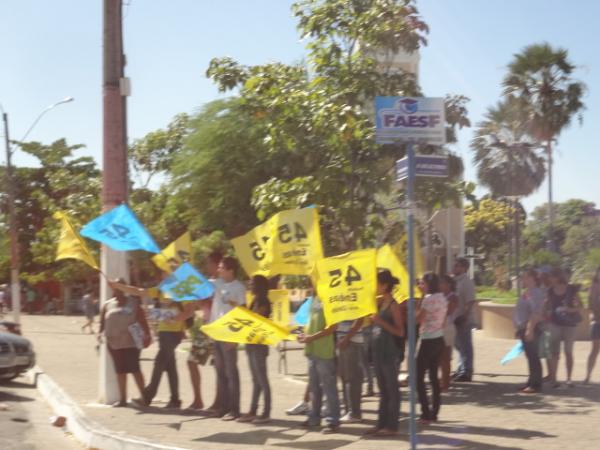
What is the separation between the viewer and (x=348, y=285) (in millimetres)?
9406

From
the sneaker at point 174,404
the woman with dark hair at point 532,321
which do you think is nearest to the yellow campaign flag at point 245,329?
the sneaker at point 174,404

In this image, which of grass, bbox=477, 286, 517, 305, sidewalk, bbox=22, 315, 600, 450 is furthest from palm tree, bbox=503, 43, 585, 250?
sidewalk, bbox=22, 315, 600, 450

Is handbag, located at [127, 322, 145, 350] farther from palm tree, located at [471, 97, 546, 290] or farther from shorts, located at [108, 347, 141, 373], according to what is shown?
palm tree, located at [471, 97, 546, 290]

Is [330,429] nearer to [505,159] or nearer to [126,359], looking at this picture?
[126,359]

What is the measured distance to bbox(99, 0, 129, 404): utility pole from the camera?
485 inches

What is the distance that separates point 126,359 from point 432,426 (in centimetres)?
374

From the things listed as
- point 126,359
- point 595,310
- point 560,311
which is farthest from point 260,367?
point 595,310

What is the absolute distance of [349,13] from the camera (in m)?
13.4

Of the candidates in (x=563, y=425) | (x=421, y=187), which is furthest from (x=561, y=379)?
(x=563, y=425)

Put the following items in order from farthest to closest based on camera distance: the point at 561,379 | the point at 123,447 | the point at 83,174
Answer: the point at 83,174 → the point at 561,379 → the point at 123,447

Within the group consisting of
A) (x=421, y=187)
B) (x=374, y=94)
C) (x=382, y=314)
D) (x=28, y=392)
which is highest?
(x=374, y=94)

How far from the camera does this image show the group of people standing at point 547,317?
13008 millimetres

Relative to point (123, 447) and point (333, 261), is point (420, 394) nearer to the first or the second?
point (333, 261)

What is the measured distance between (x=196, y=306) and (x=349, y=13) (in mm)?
4478
